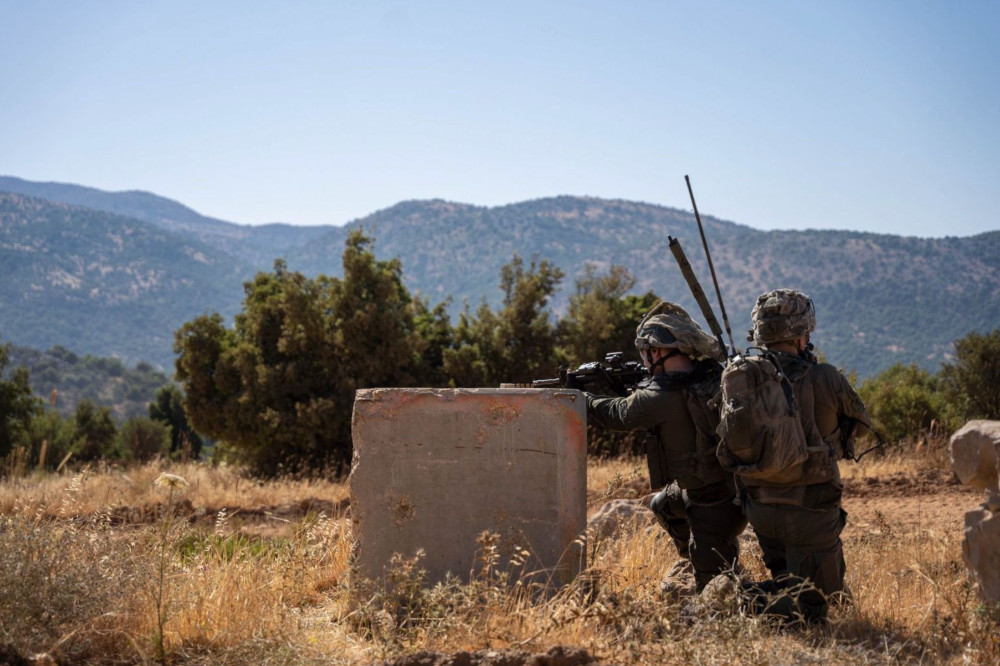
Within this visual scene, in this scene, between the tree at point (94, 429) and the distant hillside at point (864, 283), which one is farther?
the distant hillside at point (864, 283)

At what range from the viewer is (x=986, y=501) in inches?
154

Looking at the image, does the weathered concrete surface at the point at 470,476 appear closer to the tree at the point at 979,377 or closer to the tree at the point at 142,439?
the tree at the point at 979,377

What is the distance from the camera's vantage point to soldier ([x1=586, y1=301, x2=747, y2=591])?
4.89m

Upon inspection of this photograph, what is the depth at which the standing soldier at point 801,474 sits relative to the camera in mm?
4449

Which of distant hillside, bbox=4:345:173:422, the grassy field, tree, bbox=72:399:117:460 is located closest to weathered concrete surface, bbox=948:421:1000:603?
the grassy field

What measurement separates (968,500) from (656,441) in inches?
248

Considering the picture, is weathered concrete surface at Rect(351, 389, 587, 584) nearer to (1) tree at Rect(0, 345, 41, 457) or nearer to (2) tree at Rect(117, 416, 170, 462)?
(1) tree at Rect(0, 345, 41, 457)

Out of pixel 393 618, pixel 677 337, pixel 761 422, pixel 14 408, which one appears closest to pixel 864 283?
pixel 14 408

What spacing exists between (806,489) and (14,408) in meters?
20.5

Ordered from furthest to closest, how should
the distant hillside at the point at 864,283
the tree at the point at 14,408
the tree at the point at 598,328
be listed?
the distant hillside at the point at 864,283
the tree at the point at 14,408
the tree at the point at 598,328

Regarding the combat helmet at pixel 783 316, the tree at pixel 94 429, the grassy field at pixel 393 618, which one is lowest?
the tree at pixel 94 429

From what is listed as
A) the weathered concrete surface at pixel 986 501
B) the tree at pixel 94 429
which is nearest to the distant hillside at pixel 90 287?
the tree at pixel 94 429

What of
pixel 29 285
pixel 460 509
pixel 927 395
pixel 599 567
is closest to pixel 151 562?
pixel 460 509

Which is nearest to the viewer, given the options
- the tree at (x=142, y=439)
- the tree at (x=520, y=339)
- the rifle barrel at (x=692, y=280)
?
the rifle barrel at (x=692, y=280)
